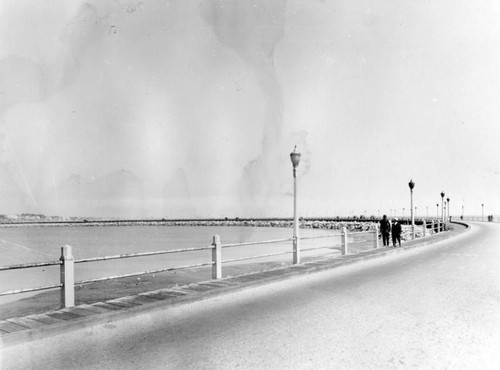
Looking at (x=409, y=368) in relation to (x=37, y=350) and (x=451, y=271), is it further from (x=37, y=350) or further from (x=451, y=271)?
(x=451, y=271)


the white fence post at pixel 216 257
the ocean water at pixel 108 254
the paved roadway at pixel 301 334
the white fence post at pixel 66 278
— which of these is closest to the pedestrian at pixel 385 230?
the ocean water at pixel 108 254

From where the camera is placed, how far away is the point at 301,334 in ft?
22.7

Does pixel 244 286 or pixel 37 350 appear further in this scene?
pixel 244 286

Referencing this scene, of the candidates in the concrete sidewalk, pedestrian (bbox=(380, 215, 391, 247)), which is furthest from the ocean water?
the concrete sidewalk

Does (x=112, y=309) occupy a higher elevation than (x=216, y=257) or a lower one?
lower

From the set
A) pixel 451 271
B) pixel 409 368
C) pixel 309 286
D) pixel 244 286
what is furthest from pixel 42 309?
pixel 451 271

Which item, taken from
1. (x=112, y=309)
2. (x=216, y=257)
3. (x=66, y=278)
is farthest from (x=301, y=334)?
(x=216, y=257)

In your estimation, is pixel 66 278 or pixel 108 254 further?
pixel 108 254

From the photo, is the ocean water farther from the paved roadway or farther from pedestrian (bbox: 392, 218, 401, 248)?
the paved roadway

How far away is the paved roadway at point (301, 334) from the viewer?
570 centimetres

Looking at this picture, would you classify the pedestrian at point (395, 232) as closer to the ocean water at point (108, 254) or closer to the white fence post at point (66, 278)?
the ocean water at point (108, 254)

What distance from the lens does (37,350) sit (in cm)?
633

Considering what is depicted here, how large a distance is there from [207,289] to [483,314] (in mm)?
5476

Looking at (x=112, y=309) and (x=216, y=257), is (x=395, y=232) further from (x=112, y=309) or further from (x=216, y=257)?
(x=112, y=309)
